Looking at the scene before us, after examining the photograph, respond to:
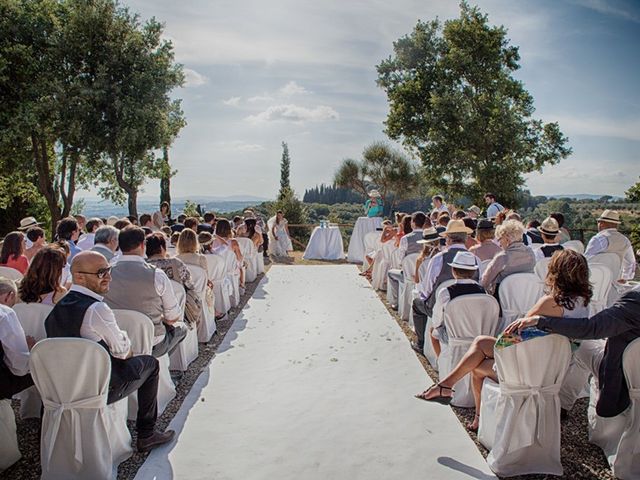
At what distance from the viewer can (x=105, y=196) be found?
2166 centimetres

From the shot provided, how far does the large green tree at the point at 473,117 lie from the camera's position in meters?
21.1

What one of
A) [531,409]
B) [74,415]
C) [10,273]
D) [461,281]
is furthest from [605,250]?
[10,273]

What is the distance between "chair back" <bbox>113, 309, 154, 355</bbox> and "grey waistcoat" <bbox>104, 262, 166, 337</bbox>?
33cm

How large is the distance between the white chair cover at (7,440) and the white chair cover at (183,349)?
72.5 inches

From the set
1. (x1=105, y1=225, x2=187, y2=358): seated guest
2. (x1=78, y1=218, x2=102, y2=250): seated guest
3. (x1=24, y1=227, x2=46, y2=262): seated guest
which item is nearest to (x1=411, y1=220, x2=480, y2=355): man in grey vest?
(x1=105, y1=225, x2=187, y2=358): seated guest

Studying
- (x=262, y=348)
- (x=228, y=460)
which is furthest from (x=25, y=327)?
(x=262, y=348)

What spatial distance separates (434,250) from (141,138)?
43.0ft

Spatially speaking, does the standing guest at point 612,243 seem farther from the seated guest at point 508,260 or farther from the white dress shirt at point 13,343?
the white dress shirt at point 13,343

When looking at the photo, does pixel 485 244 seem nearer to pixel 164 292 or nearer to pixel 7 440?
pixel 164 292

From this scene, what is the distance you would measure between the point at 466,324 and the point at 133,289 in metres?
2.87

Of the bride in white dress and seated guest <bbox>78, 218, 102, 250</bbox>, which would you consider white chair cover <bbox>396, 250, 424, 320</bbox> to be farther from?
the bride in white dress

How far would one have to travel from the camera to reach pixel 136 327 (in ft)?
13.2

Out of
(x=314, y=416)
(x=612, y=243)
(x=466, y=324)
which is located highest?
(x=612, y=243)

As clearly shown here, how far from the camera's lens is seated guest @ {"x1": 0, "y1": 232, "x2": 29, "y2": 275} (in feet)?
18.8
